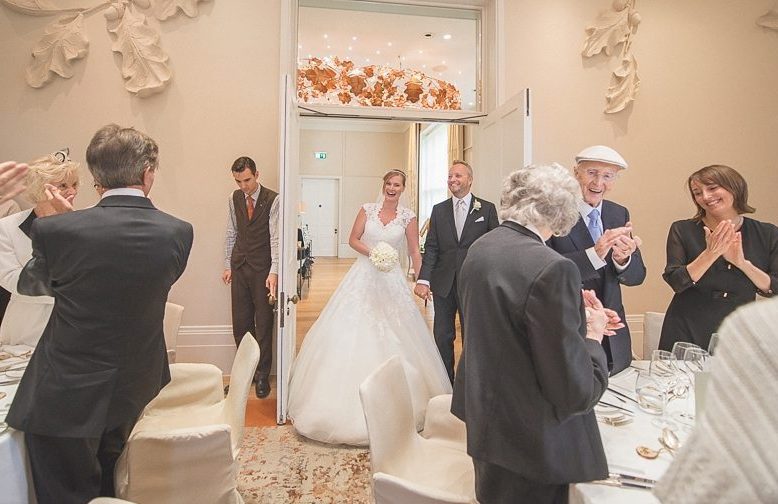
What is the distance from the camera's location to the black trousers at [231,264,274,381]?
3605mm

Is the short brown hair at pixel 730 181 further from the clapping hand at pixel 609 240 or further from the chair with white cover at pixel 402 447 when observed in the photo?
the chair with white cover at pixel 402 447

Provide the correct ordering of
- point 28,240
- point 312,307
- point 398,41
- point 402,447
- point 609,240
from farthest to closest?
point 312,307 → point 398,41 → point 609,240 → point 28,240 → point 402,447

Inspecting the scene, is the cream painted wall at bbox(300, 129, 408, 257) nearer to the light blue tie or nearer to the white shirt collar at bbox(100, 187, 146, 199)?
the light blue tie

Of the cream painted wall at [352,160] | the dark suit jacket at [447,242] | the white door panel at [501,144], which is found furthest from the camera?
the cream painted wall at [352,160]

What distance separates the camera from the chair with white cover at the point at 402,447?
1.51 m

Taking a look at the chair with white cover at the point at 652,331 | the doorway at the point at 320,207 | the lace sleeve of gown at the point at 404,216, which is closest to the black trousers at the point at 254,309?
the lace sleeve of gown at the point at 404,216

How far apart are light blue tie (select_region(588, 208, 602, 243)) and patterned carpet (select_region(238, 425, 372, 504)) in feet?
5.69

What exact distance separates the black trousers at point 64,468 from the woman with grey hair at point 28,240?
64 cm

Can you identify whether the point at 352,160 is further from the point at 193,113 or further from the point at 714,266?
the point at 714,266

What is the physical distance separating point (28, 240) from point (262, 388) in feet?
7.03

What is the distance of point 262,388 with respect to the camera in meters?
3.59

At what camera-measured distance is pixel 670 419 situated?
140 cm

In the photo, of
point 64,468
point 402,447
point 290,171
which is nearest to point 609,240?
point 402,447

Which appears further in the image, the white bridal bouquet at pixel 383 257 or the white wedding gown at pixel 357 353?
the white bridal bouquet at pixel 383 257
